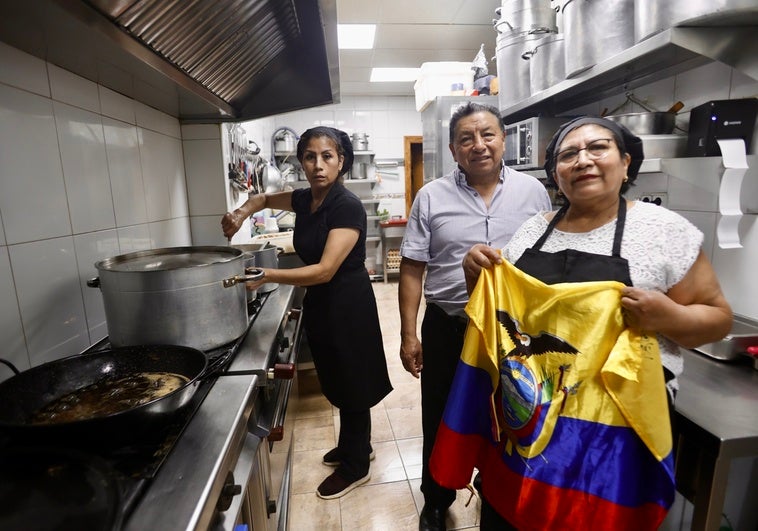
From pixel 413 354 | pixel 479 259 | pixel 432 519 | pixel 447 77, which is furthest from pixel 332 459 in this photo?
pixel 447 77

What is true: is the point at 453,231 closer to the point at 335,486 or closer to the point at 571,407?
the point at 571,407

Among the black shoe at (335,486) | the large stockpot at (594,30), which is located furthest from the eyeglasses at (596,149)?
the black shoe at (335,486)

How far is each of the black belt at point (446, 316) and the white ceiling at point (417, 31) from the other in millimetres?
2586

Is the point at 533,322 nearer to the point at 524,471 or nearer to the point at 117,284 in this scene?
the point at 524,471

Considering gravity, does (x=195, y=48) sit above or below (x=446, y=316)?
above

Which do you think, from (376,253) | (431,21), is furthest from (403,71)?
(376,253)

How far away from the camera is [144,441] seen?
2.18 ft

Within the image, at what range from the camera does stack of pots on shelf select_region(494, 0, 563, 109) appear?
2077mm

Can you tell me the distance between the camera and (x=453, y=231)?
1.44 meters

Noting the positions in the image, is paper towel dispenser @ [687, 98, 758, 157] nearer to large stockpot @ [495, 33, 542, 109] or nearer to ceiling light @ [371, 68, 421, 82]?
large stockpot @ [495, 33, 542, 109]

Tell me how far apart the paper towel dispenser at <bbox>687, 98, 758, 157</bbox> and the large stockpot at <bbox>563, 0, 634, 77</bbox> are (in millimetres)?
358

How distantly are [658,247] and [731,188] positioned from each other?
66cm

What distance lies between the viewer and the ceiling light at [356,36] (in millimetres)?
3523

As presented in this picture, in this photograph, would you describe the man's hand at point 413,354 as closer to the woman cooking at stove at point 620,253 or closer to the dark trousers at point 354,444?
the dark trousers at point 354,444
